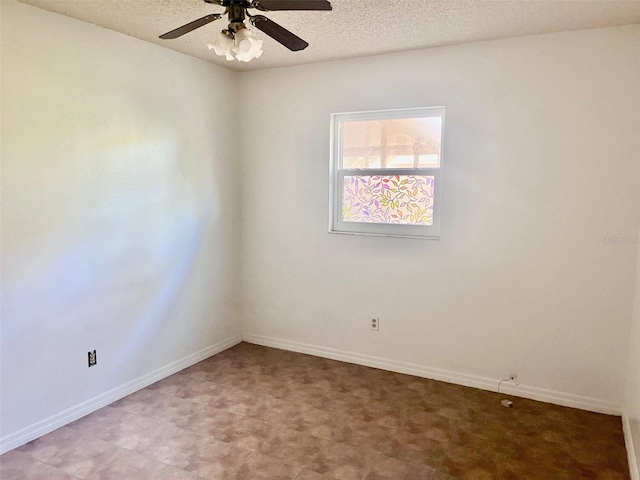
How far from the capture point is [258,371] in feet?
11.8

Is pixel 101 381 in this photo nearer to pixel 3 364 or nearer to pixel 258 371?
pixel 3 364

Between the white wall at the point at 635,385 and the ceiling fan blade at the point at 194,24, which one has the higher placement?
the ceiling fan blade at the point at 194,24

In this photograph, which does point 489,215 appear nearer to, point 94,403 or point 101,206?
point 101,206

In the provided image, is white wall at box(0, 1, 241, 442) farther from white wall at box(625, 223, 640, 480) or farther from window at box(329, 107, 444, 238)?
white wall at box(625, 223, 640, 480)

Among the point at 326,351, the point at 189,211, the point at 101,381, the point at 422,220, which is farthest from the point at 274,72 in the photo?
the point at 101,381

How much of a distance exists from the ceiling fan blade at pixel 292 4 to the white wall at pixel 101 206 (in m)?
1.50

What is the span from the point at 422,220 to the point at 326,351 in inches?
55.2

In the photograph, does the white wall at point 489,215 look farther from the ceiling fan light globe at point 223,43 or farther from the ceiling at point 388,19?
the ceiling fan light globe at point 223,43

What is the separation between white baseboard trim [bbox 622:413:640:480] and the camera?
7.36 ft

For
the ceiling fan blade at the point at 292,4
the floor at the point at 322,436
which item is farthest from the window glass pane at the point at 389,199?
the ceiling fan blade at the point at 292,4

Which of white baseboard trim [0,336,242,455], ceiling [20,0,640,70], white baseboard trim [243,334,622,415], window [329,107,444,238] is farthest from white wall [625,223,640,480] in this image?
white baseboard trim [0,336,242,455]

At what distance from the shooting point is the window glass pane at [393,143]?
3404 mm

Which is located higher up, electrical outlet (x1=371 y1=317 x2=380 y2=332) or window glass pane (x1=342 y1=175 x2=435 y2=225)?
window glass pane (x1=342 y1=175 x2=435 y2=225)

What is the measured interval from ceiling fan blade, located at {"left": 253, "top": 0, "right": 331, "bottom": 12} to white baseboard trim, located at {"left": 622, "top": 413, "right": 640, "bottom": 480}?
257cm
